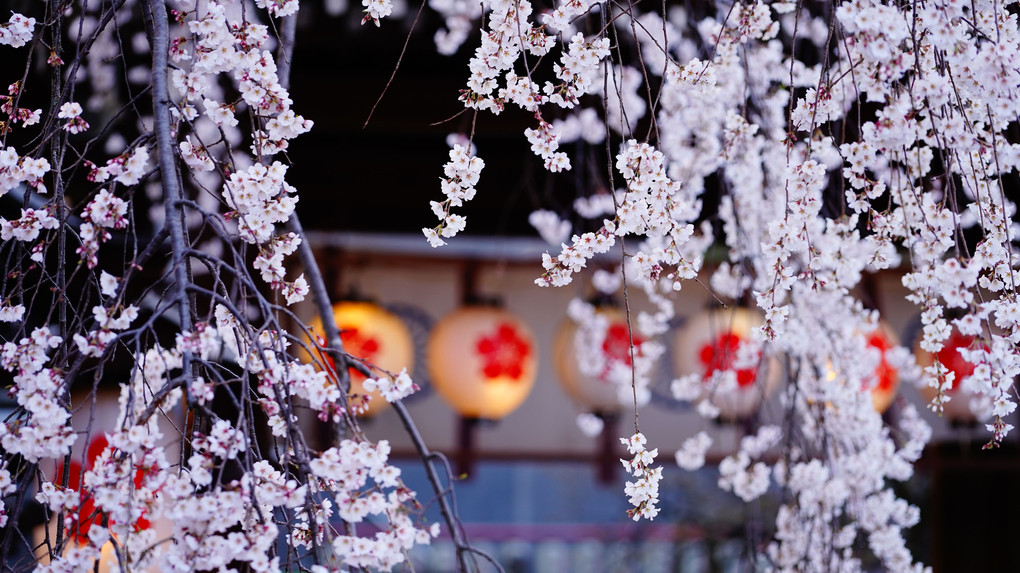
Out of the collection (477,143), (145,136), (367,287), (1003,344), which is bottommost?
(1003,344)

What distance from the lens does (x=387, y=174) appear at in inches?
176

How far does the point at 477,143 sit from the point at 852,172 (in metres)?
2.99

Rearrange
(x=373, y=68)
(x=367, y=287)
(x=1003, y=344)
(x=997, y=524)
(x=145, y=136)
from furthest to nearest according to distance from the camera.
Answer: (x=997, y=524) < (x=367, y=287) < (x=373, y=68) < (x=1003, y=344) < (x=145, y=136)

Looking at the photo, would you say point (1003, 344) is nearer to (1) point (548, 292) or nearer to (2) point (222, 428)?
(2) point (222, 428)

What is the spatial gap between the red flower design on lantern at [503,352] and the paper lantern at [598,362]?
0.81 ft

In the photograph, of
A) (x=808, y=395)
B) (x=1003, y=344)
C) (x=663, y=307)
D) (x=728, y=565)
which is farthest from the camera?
(x=728, y=565)

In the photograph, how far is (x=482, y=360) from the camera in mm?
4176

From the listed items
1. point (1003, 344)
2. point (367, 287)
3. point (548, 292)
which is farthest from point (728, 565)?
point (1003, 344)

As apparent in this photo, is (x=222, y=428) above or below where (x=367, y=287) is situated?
below

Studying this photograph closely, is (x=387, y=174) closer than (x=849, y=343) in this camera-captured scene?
No

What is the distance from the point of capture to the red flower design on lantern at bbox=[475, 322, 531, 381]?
13.7 feet

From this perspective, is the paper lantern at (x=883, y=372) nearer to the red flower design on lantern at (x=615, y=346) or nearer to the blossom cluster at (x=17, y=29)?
the red flower design on lantern at (x=615, y=346)

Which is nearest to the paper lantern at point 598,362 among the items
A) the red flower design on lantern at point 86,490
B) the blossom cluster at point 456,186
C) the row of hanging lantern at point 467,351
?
the row of hanging lantern at point 467,351

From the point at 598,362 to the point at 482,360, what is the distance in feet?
1.74
